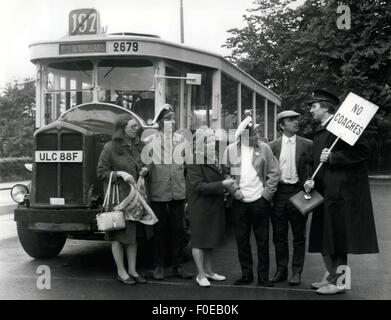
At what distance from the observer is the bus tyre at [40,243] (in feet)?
23.8

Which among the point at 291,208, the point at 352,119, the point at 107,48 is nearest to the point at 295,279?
the point at 291,208

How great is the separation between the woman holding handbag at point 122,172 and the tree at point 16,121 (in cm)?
2181

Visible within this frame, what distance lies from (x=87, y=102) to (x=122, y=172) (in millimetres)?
1860

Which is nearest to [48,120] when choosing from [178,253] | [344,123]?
[178,253]

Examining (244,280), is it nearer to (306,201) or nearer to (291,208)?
(291,208)

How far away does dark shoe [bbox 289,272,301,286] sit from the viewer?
235 inches

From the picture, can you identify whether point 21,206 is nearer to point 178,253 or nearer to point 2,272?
point 2,272

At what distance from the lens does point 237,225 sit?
602 centimetres

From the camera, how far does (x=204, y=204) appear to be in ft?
19.7

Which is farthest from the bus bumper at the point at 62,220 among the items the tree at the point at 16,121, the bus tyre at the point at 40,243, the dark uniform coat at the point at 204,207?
the tree at the point at 16,121

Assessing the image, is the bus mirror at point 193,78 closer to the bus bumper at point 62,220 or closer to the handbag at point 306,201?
the bus bumper at point 62,220

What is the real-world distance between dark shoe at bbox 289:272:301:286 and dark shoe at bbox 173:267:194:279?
3.57 feet

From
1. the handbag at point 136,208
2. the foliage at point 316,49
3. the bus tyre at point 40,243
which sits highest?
the foliage at point 316,49
